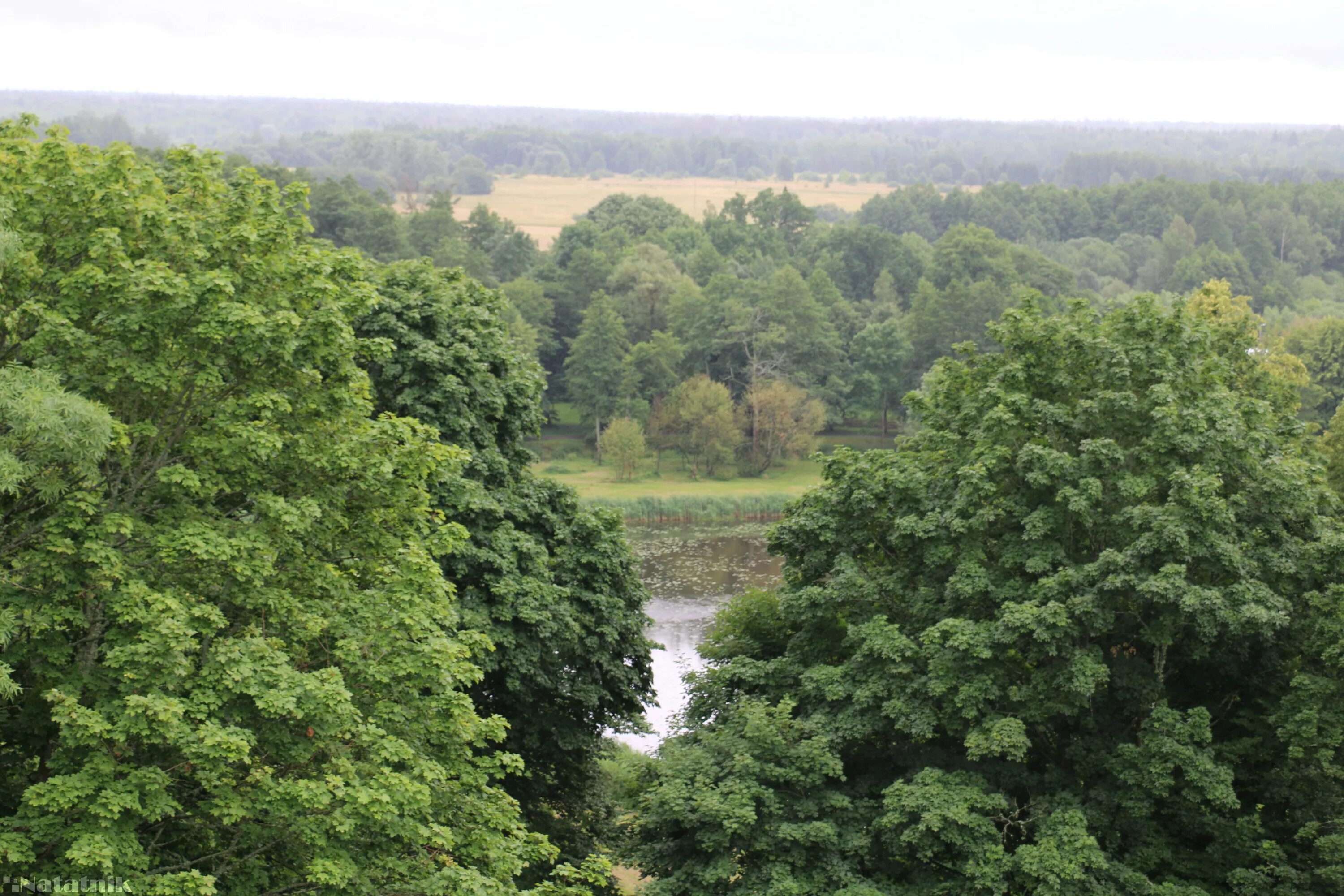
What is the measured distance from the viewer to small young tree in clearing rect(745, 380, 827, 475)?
3184 inches

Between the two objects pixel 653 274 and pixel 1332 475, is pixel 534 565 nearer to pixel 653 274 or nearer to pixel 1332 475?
pixel 1332 475

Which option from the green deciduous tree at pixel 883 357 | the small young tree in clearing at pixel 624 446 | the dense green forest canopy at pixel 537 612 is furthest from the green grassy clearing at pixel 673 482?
the dense green forest canopy at pixel 537 612

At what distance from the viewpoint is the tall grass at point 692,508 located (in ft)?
226

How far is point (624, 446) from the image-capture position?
251 ft

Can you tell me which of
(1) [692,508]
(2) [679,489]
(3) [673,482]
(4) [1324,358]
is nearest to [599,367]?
(3) [673,482]

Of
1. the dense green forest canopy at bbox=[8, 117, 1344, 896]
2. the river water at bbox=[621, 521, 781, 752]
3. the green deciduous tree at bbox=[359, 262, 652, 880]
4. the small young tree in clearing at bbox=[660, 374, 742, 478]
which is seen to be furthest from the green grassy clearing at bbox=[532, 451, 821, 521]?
the green deciduous tree at bbox=[359, 262, 652, 880]

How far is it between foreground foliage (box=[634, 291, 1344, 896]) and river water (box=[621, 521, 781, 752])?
512 inches

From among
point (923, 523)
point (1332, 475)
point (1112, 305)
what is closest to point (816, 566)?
point (923, 523)

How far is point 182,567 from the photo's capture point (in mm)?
15156

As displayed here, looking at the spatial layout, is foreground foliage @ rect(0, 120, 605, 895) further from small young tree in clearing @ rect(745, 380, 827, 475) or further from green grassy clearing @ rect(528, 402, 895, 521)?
small young tree in clearing @ rect(745, 380, 827, 475)

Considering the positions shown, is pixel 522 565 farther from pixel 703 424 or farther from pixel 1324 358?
pixel 1324 358

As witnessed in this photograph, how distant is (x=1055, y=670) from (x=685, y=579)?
117ft

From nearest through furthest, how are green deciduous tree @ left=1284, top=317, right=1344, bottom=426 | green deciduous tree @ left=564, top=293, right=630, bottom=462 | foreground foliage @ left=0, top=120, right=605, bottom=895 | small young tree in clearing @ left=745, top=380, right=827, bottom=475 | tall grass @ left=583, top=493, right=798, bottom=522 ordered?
foreground foliage @ left=0, top=120, right=605, bottom=895
tall grass @ left=583, top=493, right=798, bottom=522
green deciduous tree @ left=1284, top=317, right=1344, bottom=426
small young tree in clearing @ left=745, top=380, right=827, bottom=475
green deciduous tree @ left=564, top=293, right=630, bottom=462

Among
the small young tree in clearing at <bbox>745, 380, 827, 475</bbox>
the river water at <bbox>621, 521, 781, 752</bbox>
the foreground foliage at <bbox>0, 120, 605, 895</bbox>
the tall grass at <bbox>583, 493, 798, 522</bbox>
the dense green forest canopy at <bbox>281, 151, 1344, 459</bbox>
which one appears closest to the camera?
the foreground foliage at <bbox>0, 120, 605, 895</bbox>
